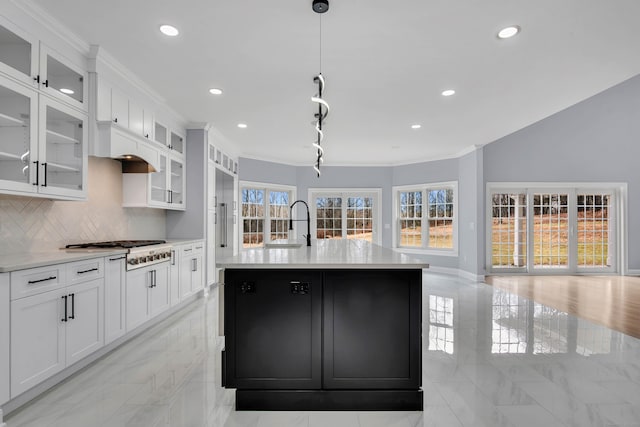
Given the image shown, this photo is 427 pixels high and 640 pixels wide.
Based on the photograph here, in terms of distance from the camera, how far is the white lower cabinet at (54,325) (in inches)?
81.5

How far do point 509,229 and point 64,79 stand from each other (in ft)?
25.8

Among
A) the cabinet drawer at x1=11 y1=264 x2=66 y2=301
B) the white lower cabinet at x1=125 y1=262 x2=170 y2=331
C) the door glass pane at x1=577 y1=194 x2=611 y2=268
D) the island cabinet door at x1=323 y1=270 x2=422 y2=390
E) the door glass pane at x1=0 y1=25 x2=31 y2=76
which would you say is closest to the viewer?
the cabinet drawer at x1=11 y1=264 x2=66 y2=301

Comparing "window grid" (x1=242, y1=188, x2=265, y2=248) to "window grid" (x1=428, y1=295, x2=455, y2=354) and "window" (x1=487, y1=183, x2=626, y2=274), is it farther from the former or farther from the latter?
"window" (x1=487, y1=183, x2=626, y2=274)

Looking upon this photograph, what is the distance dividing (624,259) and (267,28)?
8.82 metres

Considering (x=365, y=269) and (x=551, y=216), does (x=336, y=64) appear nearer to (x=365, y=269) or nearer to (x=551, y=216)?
(x=365, y=269)

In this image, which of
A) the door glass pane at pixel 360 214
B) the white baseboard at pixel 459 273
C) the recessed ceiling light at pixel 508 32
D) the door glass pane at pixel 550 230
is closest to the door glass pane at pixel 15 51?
the recessed ceiling light at pixel 508 32

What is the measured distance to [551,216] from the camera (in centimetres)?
737

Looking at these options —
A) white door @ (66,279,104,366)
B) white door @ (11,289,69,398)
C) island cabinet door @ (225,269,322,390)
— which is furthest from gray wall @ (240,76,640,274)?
island cabinet door @ (225,269,322,390)

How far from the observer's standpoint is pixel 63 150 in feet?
9.64

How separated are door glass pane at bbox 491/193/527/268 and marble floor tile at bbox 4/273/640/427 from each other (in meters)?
3.51

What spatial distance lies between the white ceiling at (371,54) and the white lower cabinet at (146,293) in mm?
2087

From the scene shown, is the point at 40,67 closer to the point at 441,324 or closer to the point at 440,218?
the point at 441,324

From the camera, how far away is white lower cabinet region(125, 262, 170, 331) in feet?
10.7

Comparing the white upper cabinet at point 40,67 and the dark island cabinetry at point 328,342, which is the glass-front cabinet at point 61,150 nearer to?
the white upper cabinet at point 40,67
